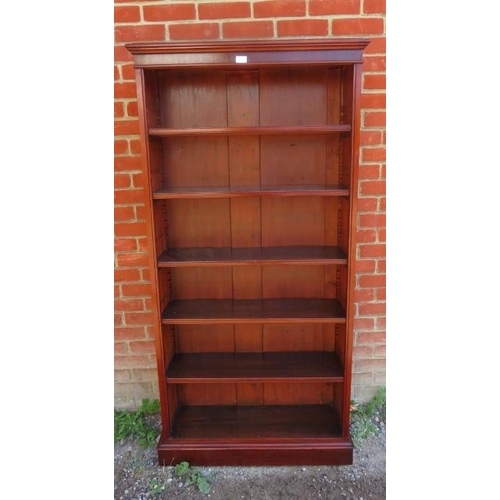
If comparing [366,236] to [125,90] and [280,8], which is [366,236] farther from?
[125,90]

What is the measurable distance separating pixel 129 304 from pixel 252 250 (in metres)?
0.81

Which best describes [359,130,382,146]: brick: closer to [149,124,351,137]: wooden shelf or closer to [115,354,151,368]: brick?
[149,124,351,137]: wooden shelf

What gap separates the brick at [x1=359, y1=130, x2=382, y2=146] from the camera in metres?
2.06

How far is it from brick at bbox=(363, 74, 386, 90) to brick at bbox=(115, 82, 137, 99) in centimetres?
118

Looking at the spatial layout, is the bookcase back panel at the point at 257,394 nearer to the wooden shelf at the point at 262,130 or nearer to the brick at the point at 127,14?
the wooden shelf at the point at 262,130

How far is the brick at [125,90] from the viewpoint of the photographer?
2.00 meters

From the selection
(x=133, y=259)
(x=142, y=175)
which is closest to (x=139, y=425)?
(x=133, y=259)

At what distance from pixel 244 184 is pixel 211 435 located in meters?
1.35

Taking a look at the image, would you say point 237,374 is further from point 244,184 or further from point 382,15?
point 382,15

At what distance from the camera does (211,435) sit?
2109 millimetres

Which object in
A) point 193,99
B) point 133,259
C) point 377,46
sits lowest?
point 133,259

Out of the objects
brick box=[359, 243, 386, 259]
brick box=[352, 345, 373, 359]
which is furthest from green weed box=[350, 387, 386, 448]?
brick box=[359, 243, 386, 259]

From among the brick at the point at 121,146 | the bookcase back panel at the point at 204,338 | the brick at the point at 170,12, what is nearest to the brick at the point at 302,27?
the brick at the point at 170,12

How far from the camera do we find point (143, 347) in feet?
7.76
